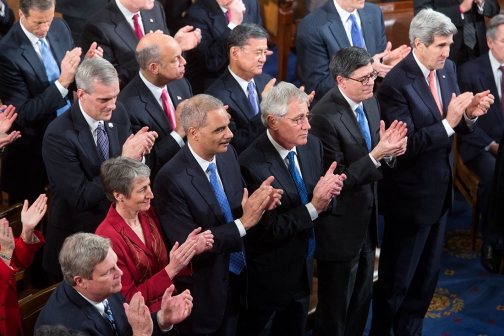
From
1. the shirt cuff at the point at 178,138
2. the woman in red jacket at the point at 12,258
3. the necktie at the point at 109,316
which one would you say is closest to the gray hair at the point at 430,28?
the shirt cuff at the point at 178,138

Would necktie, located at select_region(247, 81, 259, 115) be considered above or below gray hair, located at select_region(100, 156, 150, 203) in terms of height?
below

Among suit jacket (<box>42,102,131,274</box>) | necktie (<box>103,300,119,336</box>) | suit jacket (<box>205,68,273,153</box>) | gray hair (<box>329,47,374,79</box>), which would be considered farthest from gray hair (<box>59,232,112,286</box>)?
gray hair (<box>329,47,374,79</box>)

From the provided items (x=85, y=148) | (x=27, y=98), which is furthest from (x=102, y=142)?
(x=27, y=98)

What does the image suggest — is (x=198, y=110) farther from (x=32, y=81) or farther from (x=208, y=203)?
(x=32, y=81)

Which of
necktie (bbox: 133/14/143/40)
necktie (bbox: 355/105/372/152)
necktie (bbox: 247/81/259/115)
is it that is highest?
necktie (bbox: 133/14/143/40)

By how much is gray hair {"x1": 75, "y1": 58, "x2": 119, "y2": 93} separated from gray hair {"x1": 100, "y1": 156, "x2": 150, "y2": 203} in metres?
0.45

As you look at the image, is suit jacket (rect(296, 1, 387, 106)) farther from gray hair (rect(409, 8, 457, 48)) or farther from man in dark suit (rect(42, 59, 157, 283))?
man in dark suit (rect(42, 59, 157, 283))

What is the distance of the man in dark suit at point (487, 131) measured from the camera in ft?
17.3

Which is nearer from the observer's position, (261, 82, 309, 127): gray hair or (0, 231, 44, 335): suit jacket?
(0, 231, 44, 335): suit jacket

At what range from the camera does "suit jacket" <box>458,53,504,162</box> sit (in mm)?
5301

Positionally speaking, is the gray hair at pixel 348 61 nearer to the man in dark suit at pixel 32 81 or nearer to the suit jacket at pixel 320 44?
the suit jacket at pixel 320 44

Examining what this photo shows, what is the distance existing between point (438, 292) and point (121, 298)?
2.56 metres

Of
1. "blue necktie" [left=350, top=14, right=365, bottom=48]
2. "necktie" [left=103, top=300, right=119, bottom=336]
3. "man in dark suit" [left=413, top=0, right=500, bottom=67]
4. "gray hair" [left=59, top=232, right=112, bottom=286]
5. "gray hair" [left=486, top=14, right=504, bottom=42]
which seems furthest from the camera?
"man in dark suit" [left=413, top=0, right=500, bottom=67]

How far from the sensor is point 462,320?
4.77 metres
